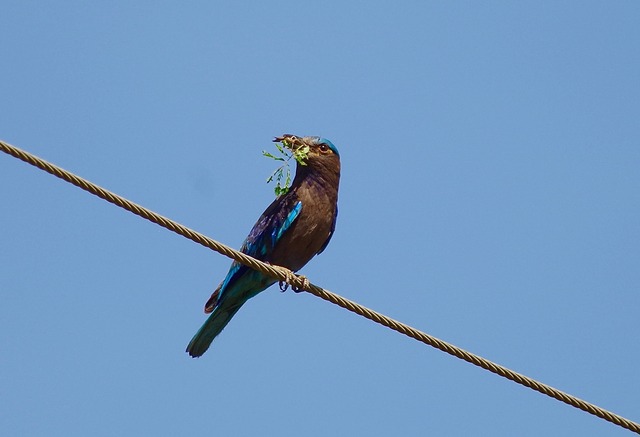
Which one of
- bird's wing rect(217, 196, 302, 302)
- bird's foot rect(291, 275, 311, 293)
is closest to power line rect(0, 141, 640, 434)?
bird's foot rect(291, 275, 311, 293)

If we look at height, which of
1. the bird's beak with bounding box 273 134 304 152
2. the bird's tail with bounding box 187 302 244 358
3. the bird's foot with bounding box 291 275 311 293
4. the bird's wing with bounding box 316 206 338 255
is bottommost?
the bird's tail with bounding box 187 302 244 358

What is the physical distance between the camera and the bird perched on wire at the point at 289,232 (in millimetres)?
8719

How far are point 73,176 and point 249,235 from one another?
354cm

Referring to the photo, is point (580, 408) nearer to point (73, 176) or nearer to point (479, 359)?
point (479, 359)

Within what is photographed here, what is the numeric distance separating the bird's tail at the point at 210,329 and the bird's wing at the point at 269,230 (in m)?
0.17

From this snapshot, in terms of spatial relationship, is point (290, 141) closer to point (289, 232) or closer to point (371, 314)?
point (289, 232)

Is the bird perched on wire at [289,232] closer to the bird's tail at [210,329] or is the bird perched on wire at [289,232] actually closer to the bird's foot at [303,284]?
the bird's tail at [210,329]

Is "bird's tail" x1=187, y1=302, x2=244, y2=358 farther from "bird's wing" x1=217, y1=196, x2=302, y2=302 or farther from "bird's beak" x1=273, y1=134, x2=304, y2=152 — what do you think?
"bird's beak" x1=273, y1=134, x2=304, y2=152

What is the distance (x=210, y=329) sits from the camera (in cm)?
888

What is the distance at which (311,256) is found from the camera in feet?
29.5

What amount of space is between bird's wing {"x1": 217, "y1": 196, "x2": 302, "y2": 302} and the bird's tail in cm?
17

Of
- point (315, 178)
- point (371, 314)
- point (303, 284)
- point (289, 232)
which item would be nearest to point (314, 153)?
point (315, 178)

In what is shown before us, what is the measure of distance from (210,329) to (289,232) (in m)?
0.97

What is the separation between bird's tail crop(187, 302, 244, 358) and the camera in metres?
8.86
